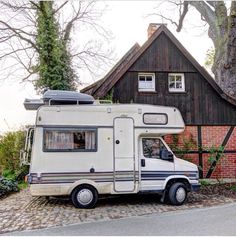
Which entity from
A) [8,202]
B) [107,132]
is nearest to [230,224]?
[107,132]

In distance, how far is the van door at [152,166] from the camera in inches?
424

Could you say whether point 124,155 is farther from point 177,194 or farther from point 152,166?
point 177,194

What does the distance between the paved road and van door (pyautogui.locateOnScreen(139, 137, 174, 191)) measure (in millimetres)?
1487

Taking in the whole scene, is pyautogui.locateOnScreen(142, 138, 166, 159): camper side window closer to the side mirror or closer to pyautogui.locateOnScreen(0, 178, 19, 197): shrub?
the side mirror

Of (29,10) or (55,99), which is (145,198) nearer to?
(55,99)

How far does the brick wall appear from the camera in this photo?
15.6m

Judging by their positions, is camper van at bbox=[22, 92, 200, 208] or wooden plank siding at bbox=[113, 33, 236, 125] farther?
wooden plank siding at bbox=[113, 33, 236, 125]

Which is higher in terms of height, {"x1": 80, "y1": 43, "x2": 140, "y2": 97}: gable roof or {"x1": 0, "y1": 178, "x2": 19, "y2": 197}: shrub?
{"x1": 80, "y1": 43, "x2": 140, "y2": 97}: gable roof

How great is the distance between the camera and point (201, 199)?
11.8 m

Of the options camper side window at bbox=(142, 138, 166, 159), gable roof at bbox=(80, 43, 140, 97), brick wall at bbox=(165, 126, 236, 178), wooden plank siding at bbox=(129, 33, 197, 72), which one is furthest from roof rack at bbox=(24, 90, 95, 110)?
brick wall at bbox=(165, 126, 236, 178)

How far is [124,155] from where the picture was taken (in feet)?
34.9

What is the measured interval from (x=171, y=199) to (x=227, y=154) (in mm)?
6239

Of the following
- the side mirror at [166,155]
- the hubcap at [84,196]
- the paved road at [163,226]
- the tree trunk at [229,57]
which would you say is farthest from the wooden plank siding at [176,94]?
the paved road at [163,226]

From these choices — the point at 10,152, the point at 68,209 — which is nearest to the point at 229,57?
the point at 10,152
